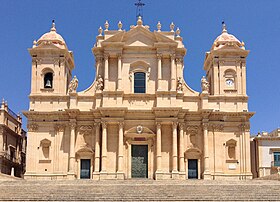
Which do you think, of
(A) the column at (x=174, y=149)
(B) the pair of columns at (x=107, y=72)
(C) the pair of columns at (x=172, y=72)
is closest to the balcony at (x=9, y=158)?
(B) the pair of columns at (x=107, y=72)

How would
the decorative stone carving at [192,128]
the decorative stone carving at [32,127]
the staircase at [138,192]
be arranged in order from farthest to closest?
1. the decorative stone carving at [192,128]
2. the decorative stone carving at [32,127]
3. the staircase at [138,192]

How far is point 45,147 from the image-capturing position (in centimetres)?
4394

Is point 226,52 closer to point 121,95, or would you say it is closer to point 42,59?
point 121,95

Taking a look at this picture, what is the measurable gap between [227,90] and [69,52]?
14.8 m

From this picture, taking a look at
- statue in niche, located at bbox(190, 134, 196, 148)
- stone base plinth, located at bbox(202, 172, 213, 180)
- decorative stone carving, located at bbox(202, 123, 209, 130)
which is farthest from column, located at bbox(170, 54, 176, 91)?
stone base plinth, located at bbox(202, 172, 213, 180)

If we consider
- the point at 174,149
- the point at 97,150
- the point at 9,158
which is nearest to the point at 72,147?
the point at 97,150

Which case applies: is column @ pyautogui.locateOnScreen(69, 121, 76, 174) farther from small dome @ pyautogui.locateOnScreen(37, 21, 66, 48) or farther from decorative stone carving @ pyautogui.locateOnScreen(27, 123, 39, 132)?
small dome @ pyautogui.locateOnScreen(37, 21, 66, 48)

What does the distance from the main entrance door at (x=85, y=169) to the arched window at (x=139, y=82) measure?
750cm

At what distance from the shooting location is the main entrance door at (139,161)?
43312 millimetres

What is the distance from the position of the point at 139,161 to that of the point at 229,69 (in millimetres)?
11477

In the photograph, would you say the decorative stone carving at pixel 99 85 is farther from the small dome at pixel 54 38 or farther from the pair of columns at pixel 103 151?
the small dome at pixel 54 38

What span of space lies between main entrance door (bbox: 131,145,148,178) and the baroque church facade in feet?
0.28

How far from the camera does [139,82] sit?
44906 mm

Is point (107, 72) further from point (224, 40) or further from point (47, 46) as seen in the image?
point (224, 40)
